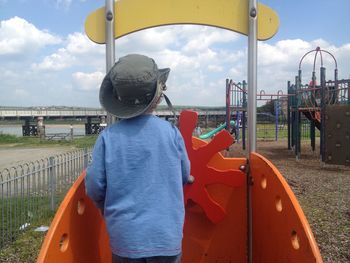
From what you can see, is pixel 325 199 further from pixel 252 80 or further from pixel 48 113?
pixel 48 113

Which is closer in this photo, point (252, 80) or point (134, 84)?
point (134, 84)

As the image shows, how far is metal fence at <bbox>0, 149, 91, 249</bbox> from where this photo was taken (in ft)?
15.4

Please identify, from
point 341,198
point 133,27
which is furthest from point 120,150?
point 341,198

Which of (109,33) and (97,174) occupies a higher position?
(109,33)

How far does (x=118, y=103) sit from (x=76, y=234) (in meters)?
0.66

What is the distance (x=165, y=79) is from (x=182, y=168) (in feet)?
1.24

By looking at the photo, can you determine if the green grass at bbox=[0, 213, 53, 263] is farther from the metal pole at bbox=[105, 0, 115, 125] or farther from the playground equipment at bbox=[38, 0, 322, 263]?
the metal pole at bbox=[105, 0, 115, 125]

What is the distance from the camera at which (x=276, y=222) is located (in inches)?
83.8

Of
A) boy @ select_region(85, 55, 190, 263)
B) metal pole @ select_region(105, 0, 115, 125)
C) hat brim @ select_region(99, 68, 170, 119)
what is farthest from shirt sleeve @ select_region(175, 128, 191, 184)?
metal pole @ select_region(105, 0, 115, 125)

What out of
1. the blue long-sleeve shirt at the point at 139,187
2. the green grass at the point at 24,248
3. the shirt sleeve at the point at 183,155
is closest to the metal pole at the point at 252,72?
the shirt sleeve at the point at 183,155

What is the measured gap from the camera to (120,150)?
5.37 feet

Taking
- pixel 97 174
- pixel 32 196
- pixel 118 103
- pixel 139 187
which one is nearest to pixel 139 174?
pixel 139 187

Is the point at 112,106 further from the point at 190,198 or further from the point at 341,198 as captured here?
the point at 341,198

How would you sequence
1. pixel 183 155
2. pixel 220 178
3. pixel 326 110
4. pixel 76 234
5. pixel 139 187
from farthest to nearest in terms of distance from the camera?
pixel 326 110, pixel 220 178, pixel 76 234, pixel 183 155, pixel 139 187
